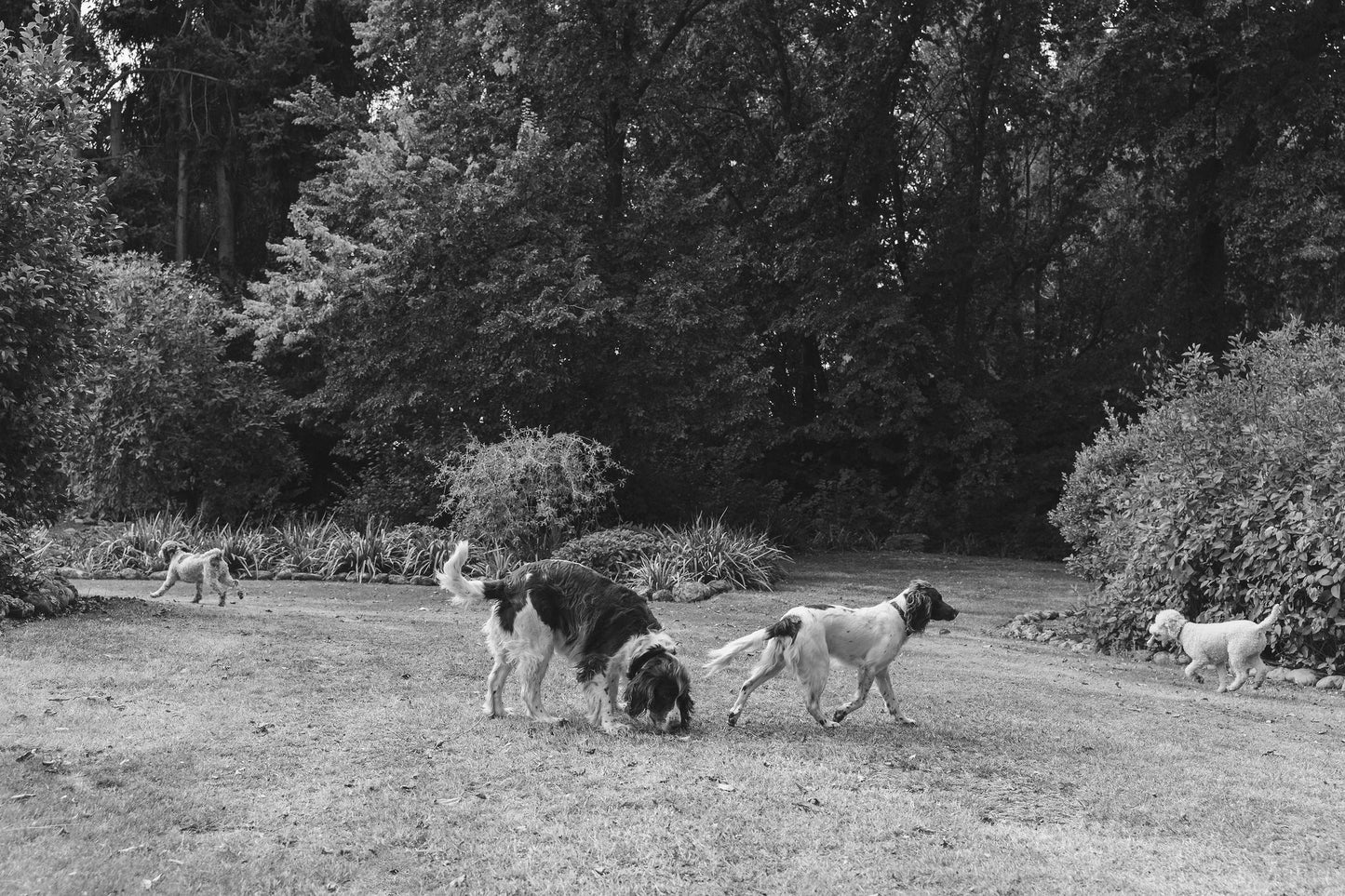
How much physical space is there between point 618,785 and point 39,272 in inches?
355

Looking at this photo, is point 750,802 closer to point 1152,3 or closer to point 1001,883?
point 1001,883

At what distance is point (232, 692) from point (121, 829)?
2950 millimetres

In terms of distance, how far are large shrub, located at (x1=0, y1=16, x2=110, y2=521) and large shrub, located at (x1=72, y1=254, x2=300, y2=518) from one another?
7803 millimetres

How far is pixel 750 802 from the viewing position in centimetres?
589

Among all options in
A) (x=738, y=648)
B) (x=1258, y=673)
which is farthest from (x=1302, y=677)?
(x=738, y=648)

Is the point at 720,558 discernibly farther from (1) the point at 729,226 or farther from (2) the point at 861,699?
(1) the point at 729,226

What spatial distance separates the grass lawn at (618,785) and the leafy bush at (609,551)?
659 centimetres

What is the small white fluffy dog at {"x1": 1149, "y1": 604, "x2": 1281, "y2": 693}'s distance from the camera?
1011cm

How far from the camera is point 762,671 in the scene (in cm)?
737

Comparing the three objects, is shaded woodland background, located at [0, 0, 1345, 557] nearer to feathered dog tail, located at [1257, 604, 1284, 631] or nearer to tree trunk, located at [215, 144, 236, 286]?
tree trunk, located at [215, 144, 236, 286]

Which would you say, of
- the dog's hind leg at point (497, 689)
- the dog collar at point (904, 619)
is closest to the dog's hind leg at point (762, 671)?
the dog collar at point (904, 619)

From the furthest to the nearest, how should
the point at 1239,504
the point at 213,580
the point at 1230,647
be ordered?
the point at 213,580, the point at 1239,504, the point at 1230,647

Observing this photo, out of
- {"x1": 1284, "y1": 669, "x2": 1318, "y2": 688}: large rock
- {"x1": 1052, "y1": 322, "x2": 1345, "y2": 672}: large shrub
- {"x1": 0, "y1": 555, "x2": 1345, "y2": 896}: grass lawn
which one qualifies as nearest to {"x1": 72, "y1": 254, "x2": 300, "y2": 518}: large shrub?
{"x1": 0, "y1": 555, "x2": 1345, "y2": 896}: grass lawn

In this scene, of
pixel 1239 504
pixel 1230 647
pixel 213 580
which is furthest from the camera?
pixel 213 580
